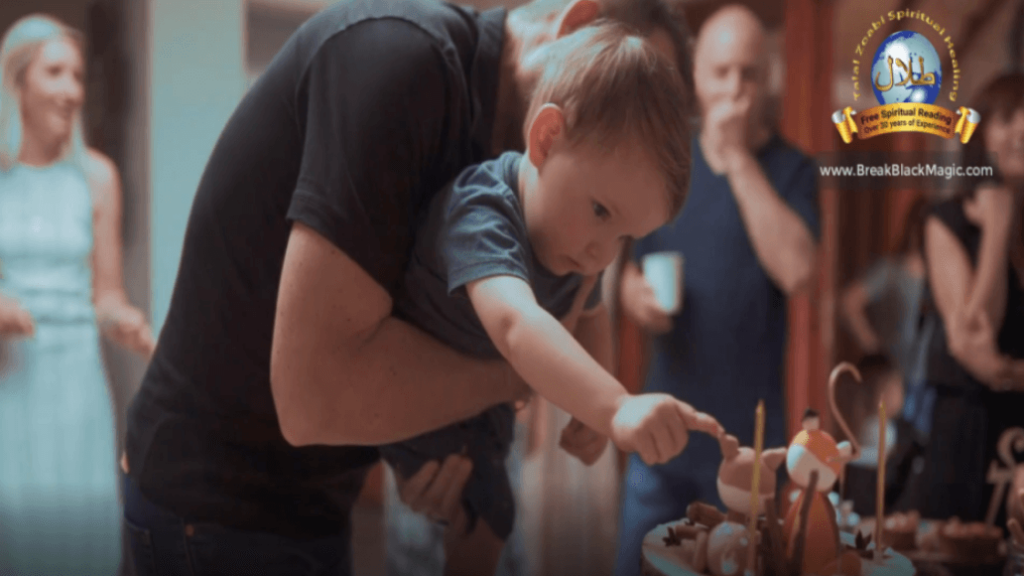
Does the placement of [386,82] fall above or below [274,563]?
above

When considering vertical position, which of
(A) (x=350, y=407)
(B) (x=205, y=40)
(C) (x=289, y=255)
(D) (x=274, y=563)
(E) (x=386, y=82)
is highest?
(B) (x=205, y=40)

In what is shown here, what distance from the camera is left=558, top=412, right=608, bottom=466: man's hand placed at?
3.07 feet

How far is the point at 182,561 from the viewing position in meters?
0.89

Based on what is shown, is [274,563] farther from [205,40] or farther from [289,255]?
[205,40]

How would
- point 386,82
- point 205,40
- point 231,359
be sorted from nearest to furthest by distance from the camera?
1. point 386,82
2. point 231,359
3. point 205,40

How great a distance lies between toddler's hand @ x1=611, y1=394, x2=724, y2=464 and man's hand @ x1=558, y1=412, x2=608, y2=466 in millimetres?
200

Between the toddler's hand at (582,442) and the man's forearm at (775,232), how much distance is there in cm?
31

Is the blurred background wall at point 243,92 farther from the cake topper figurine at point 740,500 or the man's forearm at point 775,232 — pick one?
the cake topper figurine at point 740,500

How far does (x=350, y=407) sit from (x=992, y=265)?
2.69 feet

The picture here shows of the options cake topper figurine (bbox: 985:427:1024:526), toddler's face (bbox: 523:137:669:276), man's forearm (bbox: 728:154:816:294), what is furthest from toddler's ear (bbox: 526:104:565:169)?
cake topper figurine (bbox: 985:427:1024:526)

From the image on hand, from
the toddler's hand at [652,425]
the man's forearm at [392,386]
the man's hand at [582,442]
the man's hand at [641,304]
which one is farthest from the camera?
the man's hand at [641,304]

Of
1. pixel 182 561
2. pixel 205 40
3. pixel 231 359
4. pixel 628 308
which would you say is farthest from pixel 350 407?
pixel 205 40

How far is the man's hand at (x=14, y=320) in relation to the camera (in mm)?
1046
